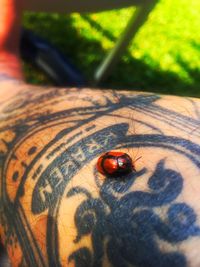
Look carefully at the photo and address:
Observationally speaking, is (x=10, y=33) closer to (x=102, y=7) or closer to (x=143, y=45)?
(x=102, y=7)

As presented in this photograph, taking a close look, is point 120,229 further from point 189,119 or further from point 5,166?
point 5,166

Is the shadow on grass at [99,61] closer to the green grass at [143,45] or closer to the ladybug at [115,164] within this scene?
the green grass at [143,45]

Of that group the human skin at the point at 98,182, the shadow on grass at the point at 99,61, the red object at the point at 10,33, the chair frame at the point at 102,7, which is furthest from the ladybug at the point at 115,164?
the shadow on grass at the point at 99,61

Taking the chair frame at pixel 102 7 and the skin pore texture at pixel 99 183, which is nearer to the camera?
the skin pore texture at pixel 99 183

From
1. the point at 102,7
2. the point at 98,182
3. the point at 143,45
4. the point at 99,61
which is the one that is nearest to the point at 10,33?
the point at 98,182

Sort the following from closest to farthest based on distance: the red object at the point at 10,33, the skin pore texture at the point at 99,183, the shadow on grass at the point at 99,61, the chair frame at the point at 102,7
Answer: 1. the skin pore texture at the point at 99,183
2. the red object at the point at 10,33
3. the chair frame at the point at 102,7
4. the shadow on grass at the point at 99,61

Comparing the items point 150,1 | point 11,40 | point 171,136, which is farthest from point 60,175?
point 150,1

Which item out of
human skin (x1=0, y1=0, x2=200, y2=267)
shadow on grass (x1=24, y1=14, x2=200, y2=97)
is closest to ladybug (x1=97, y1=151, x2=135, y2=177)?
human skin (x1=0, y1=0, x2=200, y2=267)

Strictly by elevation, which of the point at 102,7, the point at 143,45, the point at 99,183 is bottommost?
the point at 99,183
